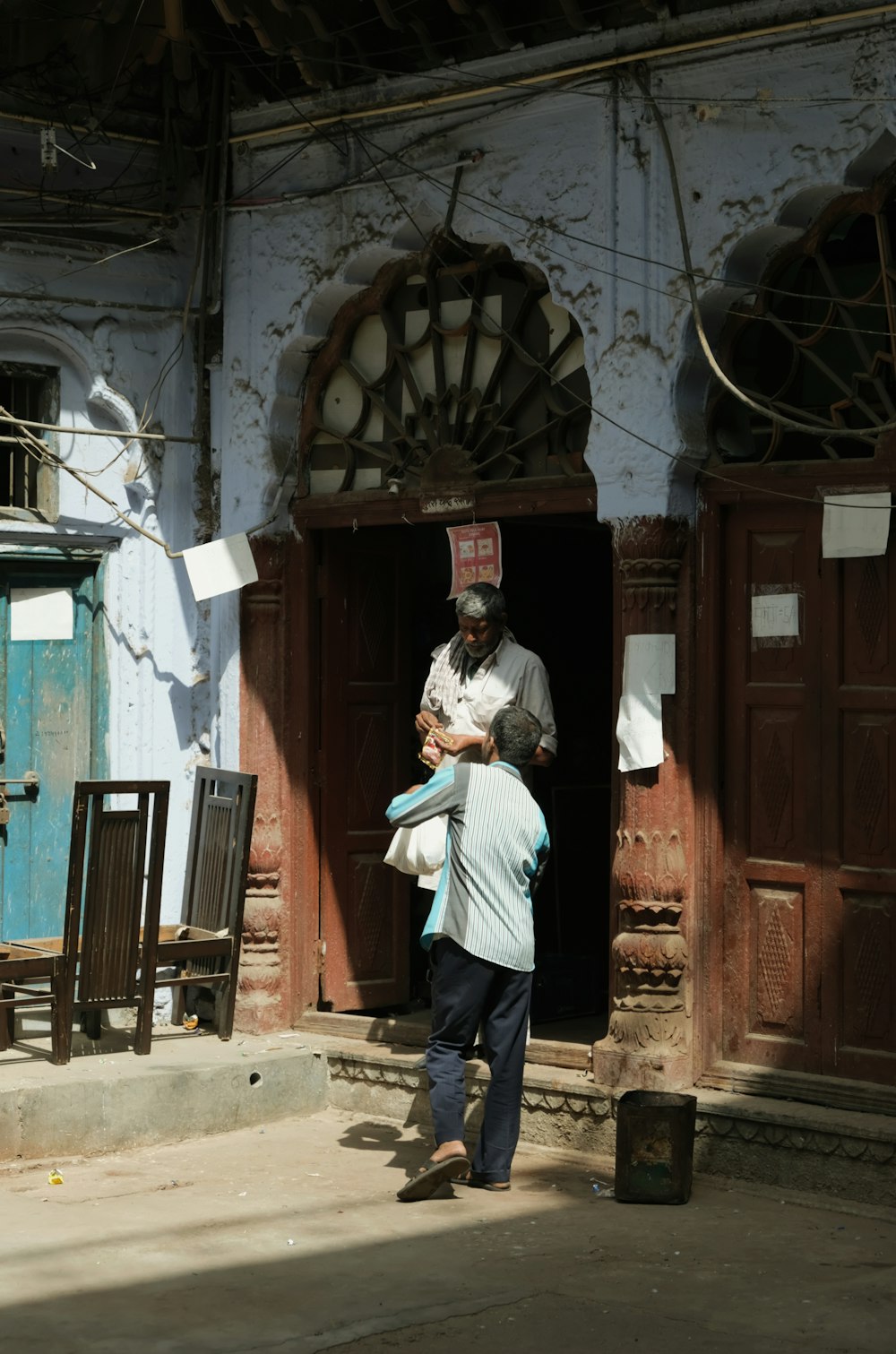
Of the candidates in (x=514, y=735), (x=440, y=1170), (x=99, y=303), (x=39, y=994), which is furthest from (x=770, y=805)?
(x=99, y=303)

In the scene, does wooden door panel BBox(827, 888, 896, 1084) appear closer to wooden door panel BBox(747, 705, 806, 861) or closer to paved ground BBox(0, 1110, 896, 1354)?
wooden door panel BBox(747, 705, 806, 861)

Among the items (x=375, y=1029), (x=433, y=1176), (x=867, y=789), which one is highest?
(x=867, y=789)

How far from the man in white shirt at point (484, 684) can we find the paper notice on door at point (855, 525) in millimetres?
1329

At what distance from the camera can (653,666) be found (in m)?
7.00

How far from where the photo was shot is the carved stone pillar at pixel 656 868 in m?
6.96

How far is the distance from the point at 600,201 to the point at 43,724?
3560 mm

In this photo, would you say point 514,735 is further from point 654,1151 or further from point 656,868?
point 654,1151

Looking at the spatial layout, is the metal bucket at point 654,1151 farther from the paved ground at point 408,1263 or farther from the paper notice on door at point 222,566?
the paper notice on door at point 222,566

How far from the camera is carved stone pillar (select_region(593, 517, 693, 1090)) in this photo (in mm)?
6957

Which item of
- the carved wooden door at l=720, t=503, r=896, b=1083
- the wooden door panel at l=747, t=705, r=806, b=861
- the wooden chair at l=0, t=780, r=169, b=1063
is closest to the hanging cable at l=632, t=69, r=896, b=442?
the carved wooden door at l=720, t=503, r=896, b=1083

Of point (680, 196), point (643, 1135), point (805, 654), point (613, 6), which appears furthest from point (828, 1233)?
point (613, 6)

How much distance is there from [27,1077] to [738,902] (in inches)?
113

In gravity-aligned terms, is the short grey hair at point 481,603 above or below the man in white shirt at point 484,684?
above

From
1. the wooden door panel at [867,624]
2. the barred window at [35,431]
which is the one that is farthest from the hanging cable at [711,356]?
the barred window at [35,431]
